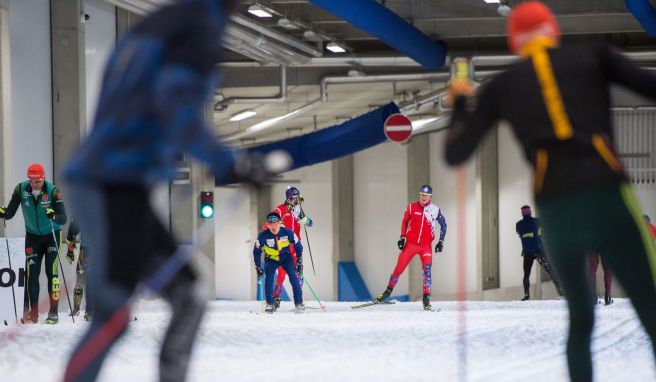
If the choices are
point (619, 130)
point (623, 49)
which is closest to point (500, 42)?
point (623, 49)

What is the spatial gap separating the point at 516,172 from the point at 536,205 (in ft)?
78.4

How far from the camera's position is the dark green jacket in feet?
38.0

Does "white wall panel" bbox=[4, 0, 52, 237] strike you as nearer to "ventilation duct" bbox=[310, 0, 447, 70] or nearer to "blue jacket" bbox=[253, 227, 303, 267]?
"blue jacket" bbox=[253, 227, 303, 267]

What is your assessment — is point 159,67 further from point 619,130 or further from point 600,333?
point 619,130

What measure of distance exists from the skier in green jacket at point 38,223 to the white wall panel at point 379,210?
20.6 metres

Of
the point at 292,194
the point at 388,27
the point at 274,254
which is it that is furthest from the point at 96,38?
the point at 274,254

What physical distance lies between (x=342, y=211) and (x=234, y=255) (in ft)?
18.0

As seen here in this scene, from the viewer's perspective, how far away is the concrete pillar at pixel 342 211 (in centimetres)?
3438

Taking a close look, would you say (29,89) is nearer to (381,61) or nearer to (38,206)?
(38,206)

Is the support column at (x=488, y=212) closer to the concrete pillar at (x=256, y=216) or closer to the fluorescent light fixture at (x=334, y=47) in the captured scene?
the fluorescent light fixture at (x=334, y=47)

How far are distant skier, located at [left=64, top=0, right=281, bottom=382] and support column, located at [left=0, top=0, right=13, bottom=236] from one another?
34.3ft

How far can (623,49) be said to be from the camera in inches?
941

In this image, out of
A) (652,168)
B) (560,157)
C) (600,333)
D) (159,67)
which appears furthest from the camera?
(652,168)

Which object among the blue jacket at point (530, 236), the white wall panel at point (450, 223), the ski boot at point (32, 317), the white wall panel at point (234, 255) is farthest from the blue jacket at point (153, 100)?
the white wall panel at point (234, 255)
